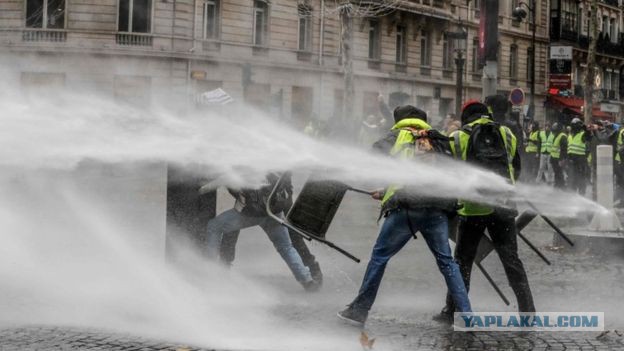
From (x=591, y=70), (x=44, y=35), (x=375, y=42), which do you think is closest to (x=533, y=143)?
(x=591, y=70)

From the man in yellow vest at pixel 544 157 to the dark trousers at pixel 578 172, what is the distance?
212 centimetres

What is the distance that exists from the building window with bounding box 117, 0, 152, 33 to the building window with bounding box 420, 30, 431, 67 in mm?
16788

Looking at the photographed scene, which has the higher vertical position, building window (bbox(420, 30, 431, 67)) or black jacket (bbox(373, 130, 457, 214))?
building window (bbox(420, 30, 431, 67))

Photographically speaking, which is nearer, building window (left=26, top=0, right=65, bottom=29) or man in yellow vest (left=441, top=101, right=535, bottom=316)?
man in yellow vest (left=441, top=101, right=535, bottom=316)

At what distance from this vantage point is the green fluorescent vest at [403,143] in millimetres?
5785

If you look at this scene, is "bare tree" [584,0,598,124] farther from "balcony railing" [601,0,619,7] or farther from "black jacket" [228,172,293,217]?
"balcony railing" [601,0,619,7]

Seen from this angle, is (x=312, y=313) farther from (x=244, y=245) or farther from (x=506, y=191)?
(x=244, y=245)

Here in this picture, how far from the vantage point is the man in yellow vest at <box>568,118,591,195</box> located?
715 inches

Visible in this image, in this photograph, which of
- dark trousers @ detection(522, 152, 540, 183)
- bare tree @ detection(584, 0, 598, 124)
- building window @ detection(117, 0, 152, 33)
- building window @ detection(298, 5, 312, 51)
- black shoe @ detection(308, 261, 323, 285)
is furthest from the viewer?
building window @ detection(298, 5, 312, 51)

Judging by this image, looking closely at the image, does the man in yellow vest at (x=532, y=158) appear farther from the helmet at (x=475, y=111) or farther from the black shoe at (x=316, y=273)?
the helmet at (x=475, y=111)

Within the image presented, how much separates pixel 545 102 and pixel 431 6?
1246cm

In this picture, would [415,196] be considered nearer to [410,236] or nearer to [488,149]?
[410,236]

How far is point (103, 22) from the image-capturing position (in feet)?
Answer: 85.9

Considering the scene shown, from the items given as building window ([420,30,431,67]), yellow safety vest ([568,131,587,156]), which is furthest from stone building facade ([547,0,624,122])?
yellow safety vest ([568,131,587,156])
